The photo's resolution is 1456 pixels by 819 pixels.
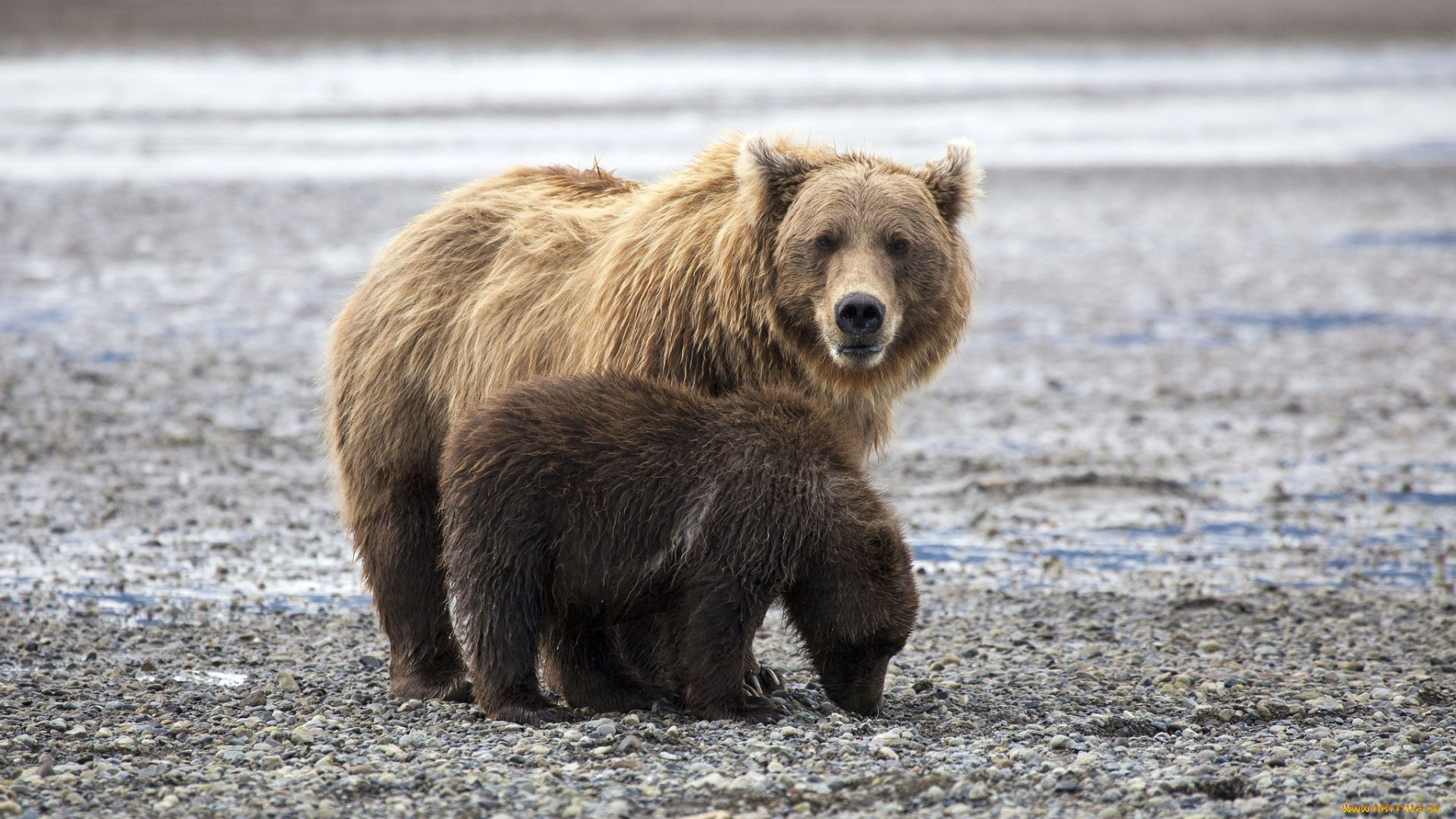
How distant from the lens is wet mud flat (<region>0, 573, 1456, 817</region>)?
4.74 m

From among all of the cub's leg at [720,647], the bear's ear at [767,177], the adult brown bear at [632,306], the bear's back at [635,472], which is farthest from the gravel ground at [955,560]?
the bear's ear at [767,177]

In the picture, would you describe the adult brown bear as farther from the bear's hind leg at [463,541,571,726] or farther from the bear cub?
the bear's hind leg at [463,541,571,726]

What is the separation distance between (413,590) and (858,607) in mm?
1815

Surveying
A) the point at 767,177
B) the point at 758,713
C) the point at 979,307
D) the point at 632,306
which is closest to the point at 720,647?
the point at 758,713

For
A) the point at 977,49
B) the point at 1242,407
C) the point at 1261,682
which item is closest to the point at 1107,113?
the point at 977,49

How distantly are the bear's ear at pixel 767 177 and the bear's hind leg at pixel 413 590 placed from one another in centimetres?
170

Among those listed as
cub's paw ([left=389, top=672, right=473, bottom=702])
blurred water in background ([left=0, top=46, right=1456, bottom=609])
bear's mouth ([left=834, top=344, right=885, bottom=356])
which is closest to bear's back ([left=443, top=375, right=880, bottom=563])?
bear's mouth ([left=834, top=344, right=885, bottom=356])

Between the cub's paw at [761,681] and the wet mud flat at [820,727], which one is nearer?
the wet mud flat at [820,727]

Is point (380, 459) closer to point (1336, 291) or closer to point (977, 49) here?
point (1336, 291)

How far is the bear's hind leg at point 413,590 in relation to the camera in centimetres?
607

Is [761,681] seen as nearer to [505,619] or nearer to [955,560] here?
[505,619]

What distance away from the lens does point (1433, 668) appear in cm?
657

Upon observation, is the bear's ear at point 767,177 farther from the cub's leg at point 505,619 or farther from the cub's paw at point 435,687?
the cub's paw at point 435,687

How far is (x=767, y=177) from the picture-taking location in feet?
19.1
